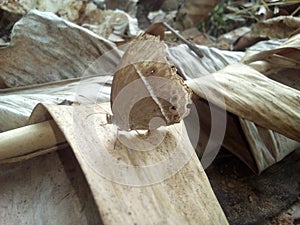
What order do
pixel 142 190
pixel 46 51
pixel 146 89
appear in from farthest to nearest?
pixel 46 51, pixel 146 89, pixel 142 190

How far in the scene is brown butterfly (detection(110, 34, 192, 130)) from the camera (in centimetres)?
80

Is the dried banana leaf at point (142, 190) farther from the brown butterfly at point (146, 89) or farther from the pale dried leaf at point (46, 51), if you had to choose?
the pale dried leaf at point (46, 51)

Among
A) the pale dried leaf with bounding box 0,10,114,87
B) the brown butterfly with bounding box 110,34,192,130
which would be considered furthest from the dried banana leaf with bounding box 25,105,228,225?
the pale dried leaf with bounding box 0,10,114,87

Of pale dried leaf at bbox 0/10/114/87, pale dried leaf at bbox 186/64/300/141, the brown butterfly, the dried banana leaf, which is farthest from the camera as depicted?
pale dried leaf at bbox 0/10/114/87

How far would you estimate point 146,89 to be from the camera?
811 mm

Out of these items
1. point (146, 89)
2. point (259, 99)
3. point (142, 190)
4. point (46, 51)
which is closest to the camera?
point (142, 190)

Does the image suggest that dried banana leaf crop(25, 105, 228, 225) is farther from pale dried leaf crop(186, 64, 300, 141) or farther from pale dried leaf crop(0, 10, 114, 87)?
pale dried leaf crop(0, 10, 114, 87)

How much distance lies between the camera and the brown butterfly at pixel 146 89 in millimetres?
803

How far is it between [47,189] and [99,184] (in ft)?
0.75

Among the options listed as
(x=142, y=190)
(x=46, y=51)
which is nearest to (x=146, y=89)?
(x=142, y=190)

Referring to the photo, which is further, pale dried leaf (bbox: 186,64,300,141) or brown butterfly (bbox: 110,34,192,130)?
pale dried leaf (bbox: 186,64,300,141)

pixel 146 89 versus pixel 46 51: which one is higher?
pixel 146 89

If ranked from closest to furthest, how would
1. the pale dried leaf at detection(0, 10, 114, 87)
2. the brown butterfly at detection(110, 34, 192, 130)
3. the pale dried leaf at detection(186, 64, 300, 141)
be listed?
the brown butterfly at detection(110, 34, 192, 130) → the pale dried leaf at detection(186, 64, 300, 141) → the pale dried leaf at detection(0, 10, 114, 87)

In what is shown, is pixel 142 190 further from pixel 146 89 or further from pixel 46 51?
pixel 46 51
